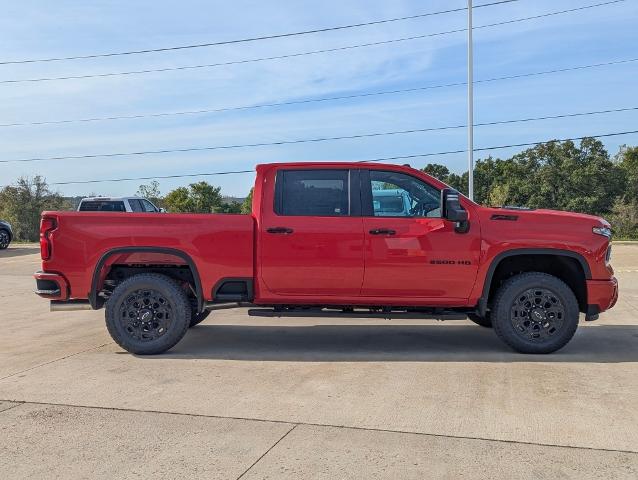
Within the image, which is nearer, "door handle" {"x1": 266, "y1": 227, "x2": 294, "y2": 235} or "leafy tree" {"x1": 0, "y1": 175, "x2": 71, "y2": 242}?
"door handle" {"x1": 266, "y1": 227, "x2": 294, "y2": 235}

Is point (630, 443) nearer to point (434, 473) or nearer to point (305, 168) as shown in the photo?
point (434, 473)

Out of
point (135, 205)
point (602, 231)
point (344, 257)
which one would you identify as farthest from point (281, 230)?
point (135, 205)

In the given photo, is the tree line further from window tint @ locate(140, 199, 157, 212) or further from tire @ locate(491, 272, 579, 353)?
tire @ locate(491, 272, 579, 353)

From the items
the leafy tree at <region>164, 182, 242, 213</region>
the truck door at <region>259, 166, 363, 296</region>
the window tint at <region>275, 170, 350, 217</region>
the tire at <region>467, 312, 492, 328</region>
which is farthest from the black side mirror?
the leafy tree at <region>164, 182, 242, 213</region>

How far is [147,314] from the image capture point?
646 cm

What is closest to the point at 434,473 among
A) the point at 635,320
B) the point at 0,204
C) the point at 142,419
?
the point at 142,419

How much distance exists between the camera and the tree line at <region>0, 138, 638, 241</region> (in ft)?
146

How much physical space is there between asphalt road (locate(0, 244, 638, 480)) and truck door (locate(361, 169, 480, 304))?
74 centimetres

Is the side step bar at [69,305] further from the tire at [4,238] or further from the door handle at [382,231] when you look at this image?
the tire at [4,238]

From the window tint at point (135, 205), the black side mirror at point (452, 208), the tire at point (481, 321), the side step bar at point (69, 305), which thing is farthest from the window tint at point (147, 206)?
the black side mirror at point (452, 208)

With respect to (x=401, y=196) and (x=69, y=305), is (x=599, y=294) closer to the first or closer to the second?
(x=401, y=196)

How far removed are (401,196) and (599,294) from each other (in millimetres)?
2281

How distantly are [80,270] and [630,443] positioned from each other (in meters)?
5.24

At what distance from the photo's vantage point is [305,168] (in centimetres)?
659
